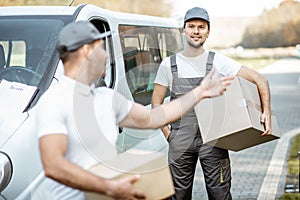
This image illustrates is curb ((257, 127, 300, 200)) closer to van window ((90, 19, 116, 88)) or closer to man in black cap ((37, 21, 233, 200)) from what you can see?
van window ((90, 19, 116, 88))

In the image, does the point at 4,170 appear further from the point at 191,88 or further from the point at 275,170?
the point at 275,170

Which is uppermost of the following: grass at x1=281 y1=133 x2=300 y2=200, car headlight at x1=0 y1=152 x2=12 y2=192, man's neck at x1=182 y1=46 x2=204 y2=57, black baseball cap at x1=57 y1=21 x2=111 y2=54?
black baseball cap at x1=57 y1=21 x2=111 y2=54

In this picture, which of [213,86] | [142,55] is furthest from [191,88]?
[142,55]

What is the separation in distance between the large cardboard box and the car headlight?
1.52m

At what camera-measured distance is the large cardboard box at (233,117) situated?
187 inches

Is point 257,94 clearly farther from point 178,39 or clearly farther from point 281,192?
point 178,39

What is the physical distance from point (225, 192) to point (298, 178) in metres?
3.86

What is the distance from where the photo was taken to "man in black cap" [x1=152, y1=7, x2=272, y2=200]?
517 centimetres

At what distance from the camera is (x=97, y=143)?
3385 millimetres

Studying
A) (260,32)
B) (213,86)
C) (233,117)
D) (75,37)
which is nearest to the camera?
(75,37)

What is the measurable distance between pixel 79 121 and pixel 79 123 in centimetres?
1

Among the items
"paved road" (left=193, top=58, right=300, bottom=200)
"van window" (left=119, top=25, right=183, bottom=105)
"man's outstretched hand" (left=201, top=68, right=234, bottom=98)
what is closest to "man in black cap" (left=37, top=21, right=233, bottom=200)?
"man's outstretched hand" (left=201, top=68, right=234, bottom=98)

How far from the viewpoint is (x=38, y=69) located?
222 inches

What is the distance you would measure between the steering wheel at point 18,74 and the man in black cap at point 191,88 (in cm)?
115
